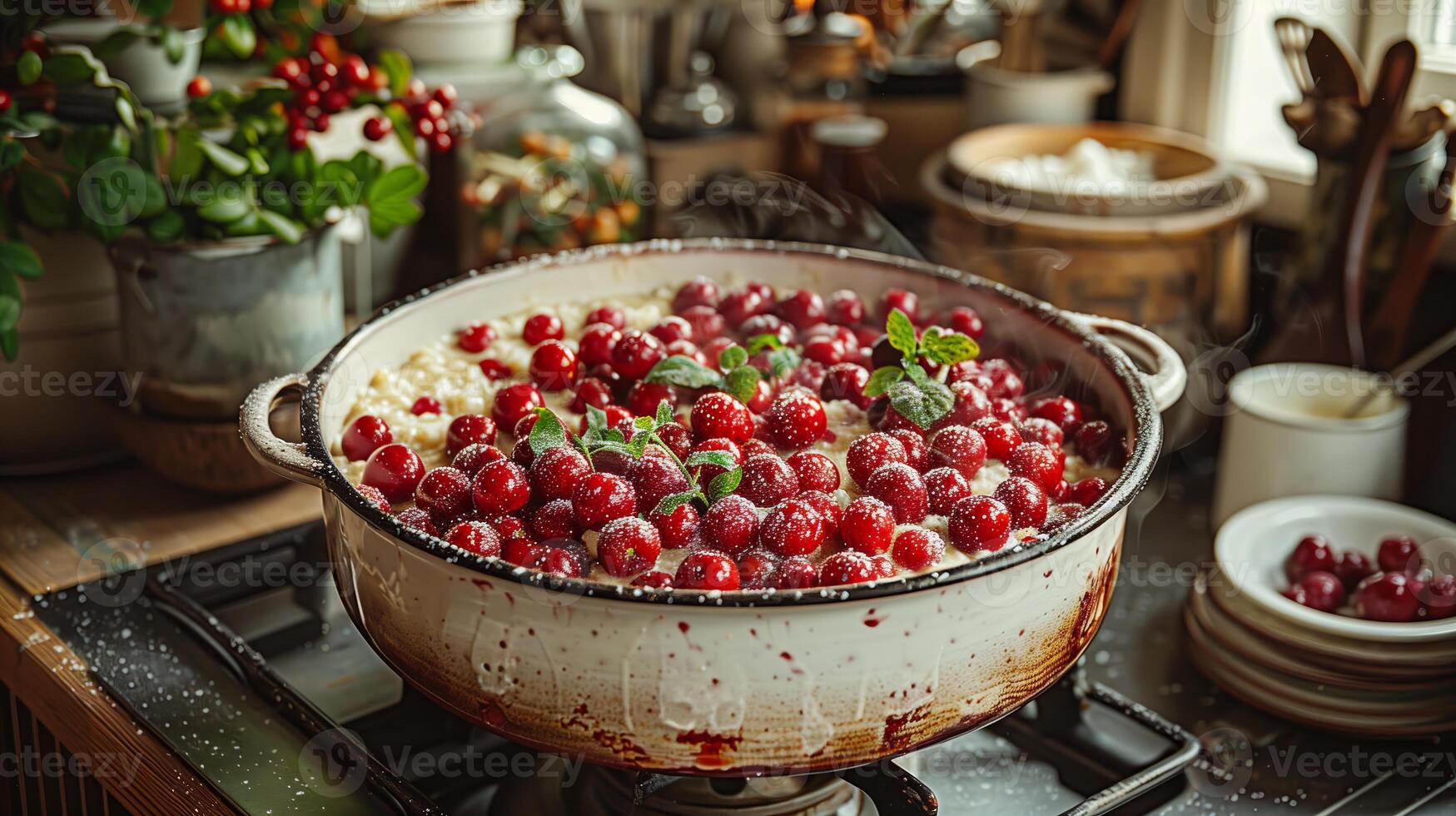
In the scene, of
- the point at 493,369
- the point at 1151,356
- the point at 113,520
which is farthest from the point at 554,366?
the point at 113,520

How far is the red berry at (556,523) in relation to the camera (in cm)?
93

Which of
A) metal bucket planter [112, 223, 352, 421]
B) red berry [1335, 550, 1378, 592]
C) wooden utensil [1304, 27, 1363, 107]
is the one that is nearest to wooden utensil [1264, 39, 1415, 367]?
wooden utensil [1304, 27, 1363, 107]

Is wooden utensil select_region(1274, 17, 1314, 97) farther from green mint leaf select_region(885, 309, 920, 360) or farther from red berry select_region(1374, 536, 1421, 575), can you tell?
green mint leaf select_region(885, 309, 920, 360)

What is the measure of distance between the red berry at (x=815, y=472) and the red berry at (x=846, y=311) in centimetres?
33

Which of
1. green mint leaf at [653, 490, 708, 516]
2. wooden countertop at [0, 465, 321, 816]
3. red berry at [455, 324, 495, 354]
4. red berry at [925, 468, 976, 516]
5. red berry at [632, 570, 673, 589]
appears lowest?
wooden countertop at [0, 465, 321, 816]

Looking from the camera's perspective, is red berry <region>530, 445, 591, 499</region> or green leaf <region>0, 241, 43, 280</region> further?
green leaf <region>0, 241, 43, 280</region>

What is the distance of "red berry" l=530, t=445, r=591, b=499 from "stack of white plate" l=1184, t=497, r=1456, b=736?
0.65 m

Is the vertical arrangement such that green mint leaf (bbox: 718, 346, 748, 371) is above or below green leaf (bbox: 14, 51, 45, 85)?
below

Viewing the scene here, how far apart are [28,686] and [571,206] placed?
1.13m

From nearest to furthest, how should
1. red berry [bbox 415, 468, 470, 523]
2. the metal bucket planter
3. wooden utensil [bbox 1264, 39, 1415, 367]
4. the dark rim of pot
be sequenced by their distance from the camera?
the dark rim of pot → red berry [bbox 415, 468, 470, 523] → the metal bucket planter → wooden utensil [bbox 1264, 39, 1415, 367]

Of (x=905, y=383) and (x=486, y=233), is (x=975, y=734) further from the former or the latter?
(x=486, y=233)

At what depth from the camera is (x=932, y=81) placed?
2.52 meters

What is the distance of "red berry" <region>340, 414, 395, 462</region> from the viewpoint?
1086 millimetres

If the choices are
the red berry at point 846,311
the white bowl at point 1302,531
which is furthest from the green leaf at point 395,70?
the white bowl at point 1302,531
